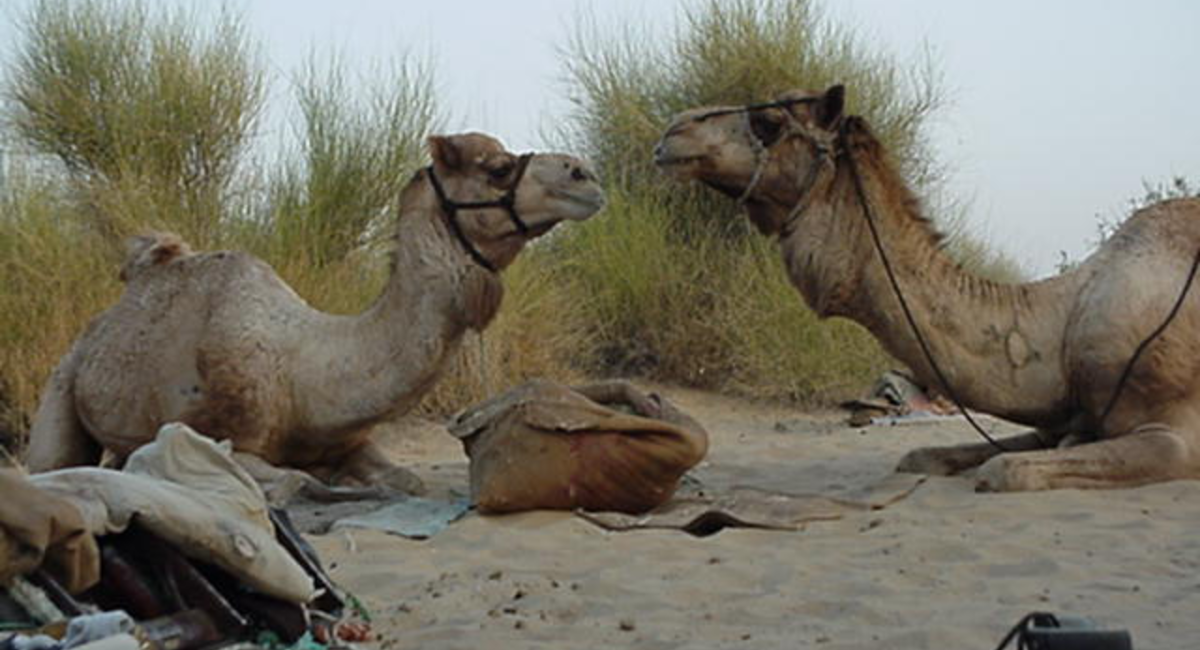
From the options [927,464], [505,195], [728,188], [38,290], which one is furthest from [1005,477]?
[38,290]

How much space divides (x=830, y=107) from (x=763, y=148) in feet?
0.93

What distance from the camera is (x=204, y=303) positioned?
17.9ft

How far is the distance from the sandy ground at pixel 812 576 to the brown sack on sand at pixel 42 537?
0.78 meters

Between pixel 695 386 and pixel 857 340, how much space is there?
1184 mm

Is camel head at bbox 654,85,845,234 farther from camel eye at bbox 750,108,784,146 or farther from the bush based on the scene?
the bush

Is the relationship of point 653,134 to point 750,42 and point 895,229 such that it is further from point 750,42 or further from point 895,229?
point 895,229

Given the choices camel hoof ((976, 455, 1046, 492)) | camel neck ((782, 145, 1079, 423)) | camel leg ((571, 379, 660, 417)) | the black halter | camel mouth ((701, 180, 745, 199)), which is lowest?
camel hoof ((976, 455, 1046, 492))

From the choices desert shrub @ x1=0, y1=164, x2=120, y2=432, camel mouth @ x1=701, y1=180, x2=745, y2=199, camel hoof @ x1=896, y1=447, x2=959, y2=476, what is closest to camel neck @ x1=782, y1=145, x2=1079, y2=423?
camel mouth @ x1=701, y1=180, x2=745, y2=199

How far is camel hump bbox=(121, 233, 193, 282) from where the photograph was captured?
577 cm

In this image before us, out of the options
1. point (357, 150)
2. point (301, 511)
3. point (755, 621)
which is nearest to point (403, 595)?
point (755, 621)

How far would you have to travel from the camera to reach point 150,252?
578cm

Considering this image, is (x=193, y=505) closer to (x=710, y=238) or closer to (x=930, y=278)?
(x=930, y=278)

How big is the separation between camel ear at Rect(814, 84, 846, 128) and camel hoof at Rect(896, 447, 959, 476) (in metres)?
1.30

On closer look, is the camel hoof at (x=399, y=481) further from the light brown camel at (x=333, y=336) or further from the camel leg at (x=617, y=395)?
the camel leg at (x=617, y=395)
